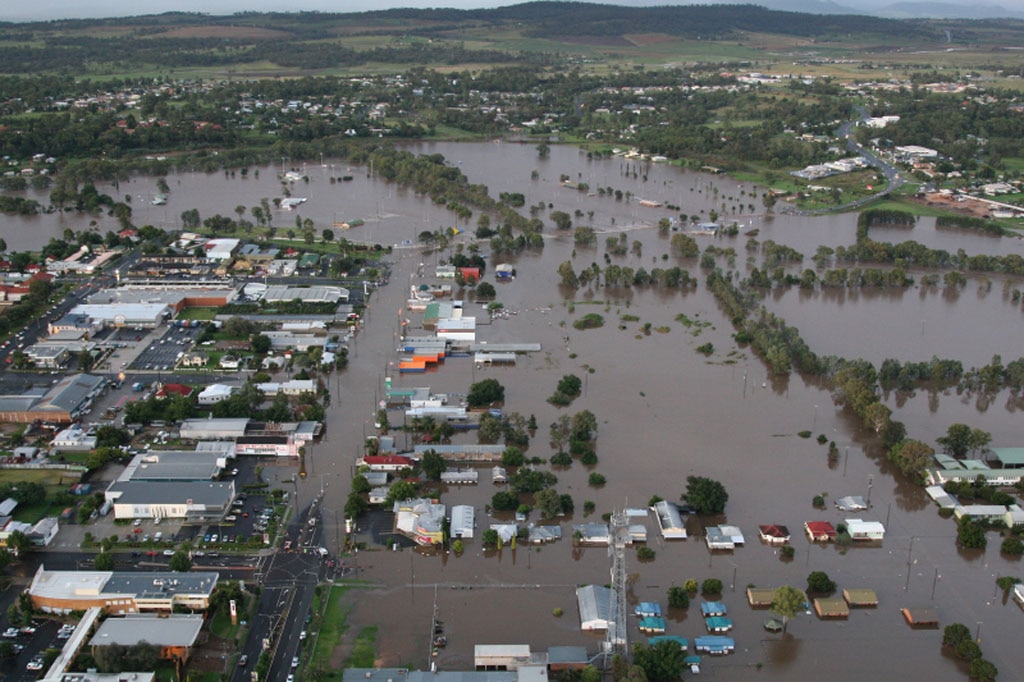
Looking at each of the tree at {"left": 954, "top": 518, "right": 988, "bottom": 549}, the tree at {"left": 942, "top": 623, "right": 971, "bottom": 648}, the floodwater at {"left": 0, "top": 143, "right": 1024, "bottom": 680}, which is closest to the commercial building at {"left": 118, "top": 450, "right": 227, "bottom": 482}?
the floodwater at {"left": 0, "top": 143, "right": 1024, "bottom": 680}

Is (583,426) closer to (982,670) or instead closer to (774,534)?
(774,534)

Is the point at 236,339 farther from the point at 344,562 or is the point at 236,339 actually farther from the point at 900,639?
the point at 900,639

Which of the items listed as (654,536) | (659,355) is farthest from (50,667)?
(659,355)

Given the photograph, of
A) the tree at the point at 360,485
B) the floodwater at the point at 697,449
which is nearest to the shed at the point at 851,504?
the floodwater at the point at 697,449

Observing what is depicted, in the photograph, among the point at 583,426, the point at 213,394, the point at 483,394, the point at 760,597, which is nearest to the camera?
the point at 760,597

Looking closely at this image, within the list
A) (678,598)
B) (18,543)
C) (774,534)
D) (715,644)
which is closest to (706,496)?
(774,534)

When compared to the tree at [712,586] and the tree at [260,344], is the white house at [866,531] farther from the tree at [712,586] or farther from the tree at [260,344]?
the tree at [260,344]
